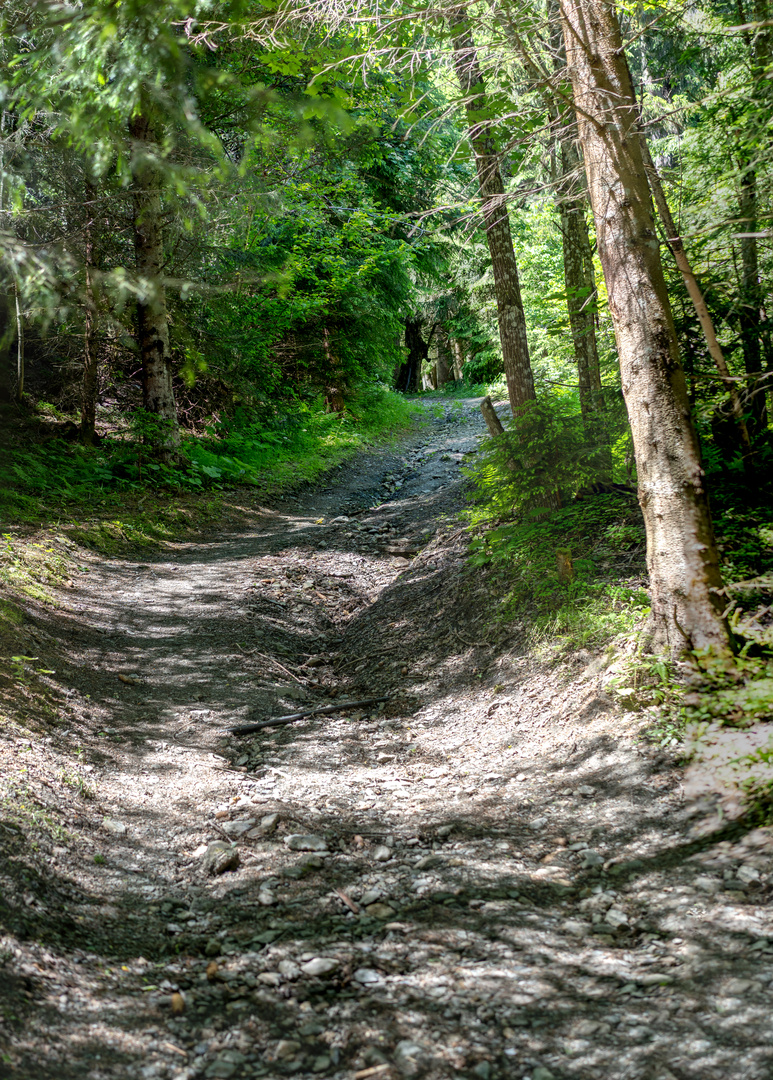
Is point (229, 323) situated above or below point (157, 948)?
above

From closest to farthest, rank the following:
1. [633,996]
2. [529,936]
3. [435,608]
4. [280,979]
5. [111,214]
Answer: [633,996] → [280,979] → [529,936] → [435,608] → [111,214]

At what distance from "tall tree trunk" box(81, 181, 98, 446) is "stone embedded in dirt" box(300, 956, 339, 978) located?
9905mm

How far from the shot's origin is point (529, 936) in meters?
2.98

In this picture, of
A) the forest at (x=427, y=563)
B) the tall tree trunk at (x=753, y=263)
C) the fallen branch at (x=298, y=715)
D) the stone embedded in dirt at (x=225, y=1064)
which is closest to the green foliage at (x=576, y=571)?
the forest at (x=427, y=563)

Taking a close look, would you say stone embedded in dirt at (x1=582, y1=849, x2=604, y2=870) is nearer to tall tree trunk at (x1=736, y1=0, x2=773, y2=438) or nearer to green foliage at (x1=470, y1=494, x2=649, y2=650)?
green foliage at (x1=470, y1=494, x2=649, y2=650)

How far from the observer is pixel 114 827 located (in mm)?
3977

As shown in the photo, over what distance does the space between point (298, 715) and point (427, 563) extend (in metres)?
3.43

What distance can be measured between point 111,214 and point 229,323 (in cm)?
335

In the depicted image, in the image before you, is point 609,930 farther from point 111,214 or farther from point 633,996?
point 111,214

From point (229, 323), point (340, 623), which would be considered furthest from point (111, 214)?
point (340, 623)

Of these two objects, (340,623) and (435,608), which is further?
(340,623)

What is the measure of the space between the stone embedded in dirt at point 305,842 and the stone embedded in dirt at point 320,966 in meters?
0.92

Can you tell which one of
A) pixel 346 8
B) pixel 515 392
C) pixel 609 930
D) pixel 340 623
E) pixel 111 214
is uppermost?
pixel 111 214

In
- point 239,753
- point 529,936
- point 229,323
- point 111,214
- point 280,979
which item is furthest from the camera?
point 229,323
